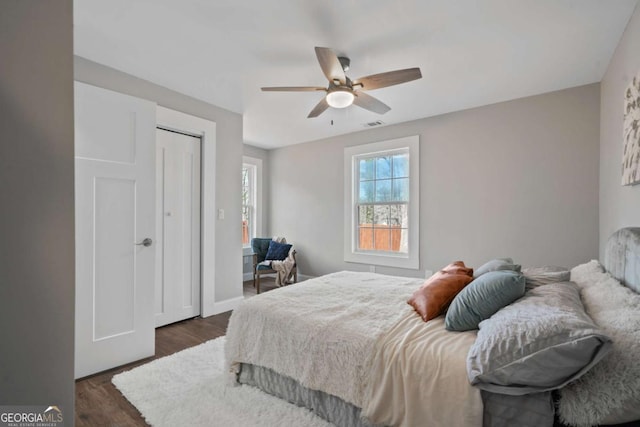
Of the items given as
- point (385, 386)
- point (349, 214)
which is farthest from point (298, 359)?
point (349, 214)

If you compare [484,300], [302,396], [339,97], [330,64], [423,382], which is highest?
[330,64]

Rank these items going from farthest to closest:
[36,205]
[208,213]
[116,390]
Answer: [208,213]
[116,390]
[36,205]

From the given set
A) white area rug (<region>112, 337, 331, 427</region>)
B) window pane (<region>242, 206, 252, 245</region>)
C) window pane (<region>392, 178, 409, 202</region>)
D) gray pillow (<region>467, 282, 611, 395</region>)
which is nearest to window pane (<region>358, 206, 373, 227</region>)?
window pane (<region>392, 178, 409, 202</region>)

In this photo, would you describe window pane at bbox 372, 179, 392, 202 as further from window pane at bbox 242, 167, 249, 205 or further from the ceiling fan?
window pane at bbox 242, 167, 249, 205

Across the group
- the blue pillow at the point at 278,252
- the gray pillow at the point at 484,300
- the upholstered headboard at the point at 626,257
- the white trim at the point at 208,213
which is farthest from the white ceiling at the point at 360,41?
the blue pillow at the point at 278,252

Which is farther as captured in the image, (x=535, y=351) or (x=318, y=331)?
(x=318, y=331)

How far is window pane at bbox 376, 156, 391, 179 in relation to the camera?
447cm

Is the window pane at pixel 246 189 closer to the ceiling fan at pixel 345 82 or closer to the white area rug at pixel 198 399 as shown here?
the ceiling fan at pixel 345 82

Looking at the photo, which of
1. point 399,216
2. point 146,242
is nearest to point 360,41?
point 146,242

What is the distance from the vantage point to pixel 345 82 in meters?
2.38

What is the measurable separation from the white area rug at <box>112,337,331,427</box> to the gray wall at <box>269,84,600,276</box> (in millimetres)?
2779

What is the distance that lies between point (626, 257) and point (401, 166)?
2.94 m

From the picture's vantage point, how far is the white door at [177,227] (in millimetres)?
3195

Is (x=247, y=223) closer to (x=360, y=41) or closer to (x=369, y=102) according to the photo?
(x=369, y=102)
